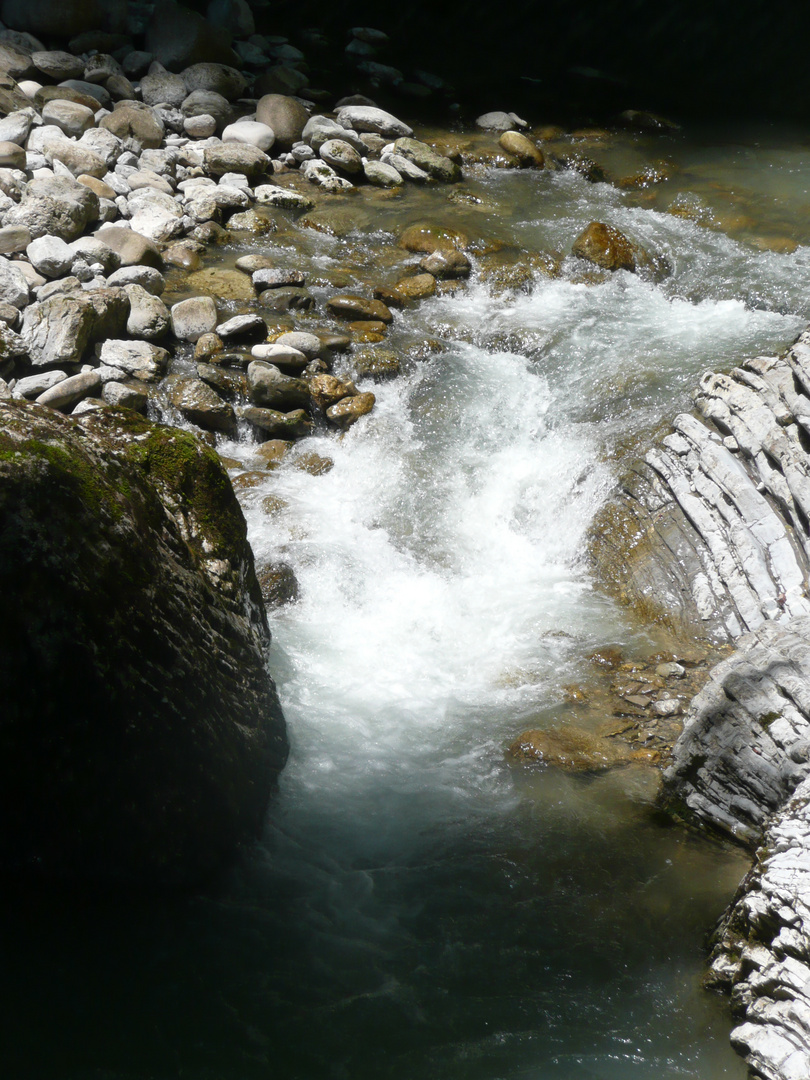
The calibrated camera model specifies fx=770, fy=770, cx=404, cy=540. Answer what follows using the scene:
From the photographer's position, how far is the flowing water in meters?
2.62

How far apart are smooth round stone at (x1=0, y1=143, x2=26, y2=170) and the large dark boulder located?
6156 millimetres

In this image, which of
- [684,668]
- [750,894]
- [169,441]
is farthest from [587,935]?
[169,441]

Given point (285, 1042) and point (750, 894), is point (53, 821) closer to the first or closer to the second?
point (285, 1042)

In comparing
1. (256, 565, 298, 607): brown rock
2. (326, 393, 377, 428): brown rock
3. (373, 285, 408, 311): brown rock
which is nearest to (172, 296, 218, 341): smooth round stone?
(326, 393, 377, 428): brown rock

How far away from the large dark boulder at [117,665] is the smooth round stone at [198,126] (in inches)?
309

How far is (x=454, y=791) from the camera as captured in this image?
388cm

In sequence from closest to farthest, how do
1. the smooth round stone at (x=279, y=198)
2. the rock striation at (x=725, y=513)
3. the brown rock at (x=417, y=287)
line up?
the rock striation at (x=725, y=513) < the brown rock at (x=417, y=287) < the smooth round stone at (x=279, y=198)

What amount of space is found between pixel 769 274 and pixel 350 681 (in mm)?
6127

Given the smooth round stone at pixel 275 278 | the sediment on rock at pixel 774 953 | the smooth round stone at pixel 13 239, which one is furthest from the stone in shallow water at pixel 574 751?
the smooth round stone at pixel 13 239

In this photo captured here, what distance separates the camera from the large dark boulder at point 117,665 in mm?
2371

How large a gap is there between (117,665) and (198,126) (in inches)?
364

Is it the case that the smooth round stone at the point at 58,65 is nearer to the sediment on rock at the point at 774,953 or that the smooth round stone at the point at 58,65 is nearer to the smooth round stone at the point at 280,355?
the smooth round stone at the point at 280,355

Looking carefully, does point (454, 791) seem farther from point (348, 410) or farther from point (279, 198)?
point (279, 198)

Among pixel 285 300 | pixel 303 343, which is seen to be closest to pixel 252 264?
pixel 285 300
